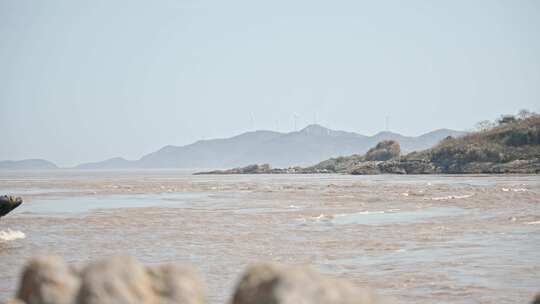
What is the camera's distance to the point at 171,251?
73.4 ft

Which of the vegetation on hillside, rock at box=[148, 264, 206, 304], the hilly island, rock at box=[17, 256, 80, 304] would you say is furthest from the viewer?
the vegetation on hillside

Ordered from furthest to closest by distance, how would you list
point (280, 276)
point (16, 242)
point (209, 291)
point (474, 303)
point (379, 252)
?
point (16, 242)
point (379, 252)
point (209, 291)
point (474, 303)
point (280, 276)

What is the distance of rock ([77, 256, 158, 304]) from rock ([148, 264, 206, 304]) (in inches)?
5.8

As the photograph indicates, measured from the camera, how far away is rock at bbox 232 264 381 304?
6.47 metres

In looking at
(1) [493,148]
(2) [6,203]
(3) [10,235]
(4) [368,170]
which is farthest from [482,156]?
(3) [10,235]

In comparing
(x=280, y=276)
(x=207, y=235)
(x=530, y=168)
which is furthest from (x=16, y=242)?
(x=530, y=168)

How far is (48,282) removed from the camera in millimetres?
7664

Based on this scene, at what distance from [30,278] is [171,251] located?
14635 millimetres

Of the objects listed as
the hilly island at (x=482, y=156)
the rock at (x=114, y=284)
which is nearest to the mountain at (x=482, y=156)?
the hilly island at (x=482, y=156)

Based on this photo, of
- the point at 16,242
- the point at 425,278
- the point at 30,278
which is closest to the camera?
the point at 30,278

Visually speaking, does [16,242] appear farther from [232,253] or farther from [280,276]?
[280,276]

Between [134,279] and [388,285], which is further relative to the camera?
[388,285]

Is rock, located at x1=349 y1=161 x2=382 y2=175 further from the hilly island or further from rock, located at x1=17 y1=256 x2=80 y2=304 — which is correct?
rock, located at x1=17 y1=256 x2=80 y2=304

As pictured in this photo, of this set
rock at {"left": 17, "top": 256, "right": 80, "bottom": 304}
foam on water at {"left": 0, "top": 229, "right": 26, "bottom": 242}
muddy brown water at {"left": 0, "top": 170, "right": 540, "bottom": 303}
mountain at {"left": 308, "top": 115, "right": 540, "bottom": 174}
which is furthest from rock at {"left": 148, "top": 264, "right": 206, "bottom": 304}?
mountain at {"left": 308, "top": 115, "right": 540, "bottom": 174}
